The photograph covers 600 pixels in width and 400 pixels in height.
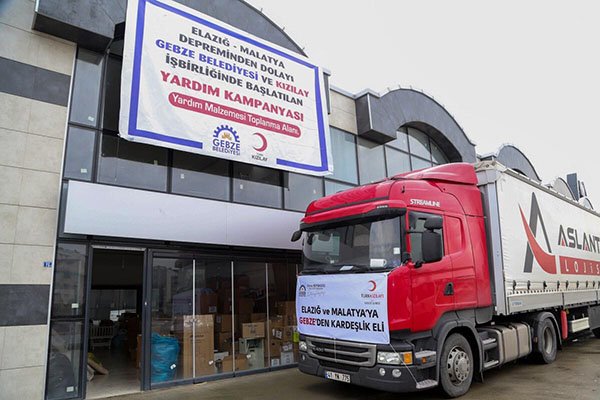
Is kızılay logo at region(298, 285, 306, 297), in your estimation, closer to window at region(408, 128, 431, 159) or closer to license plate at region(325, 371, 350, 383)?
license plate at region(325, 371, 350, 383)

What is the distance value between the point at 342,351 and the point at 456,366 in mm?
1633

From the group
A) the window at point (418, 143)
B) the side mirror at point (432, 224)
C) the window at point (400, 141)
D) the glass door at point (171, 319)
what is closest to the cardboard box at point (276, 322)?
the glass door at point (171, 319)

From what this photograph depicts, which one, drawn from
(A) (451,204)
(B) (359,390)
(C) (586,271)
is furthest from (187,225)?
(C) (586,271)

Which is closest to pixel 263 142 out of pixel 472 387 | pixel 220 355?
pixel 220 355

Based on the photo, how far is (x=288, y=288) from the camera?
9805 millimetres

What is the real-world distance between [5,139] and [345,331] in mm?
5832

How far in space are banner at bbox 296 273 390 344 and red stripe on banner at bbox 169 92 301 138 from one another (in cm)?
379

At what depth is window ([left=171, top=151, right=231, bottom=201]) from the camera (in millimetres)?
8227

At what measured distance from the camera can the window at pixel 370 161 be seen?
12.1 metres

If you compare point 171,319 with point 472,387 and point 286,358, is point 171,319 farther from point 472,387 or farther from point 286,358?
point 472,387

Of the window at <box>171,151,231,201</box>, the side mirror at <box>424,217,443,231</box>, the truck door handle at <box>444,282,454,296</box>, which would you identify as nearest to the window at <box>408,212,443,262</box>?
the side mirror at <box>424,217,443,231</box>

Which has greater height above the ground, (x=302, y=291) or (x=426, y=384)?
(x=302, y=291)

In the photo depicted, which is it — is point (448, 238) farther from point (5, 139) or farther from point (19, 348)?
point (5, 139)

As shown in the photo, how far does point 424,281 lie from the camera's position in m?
5.66
